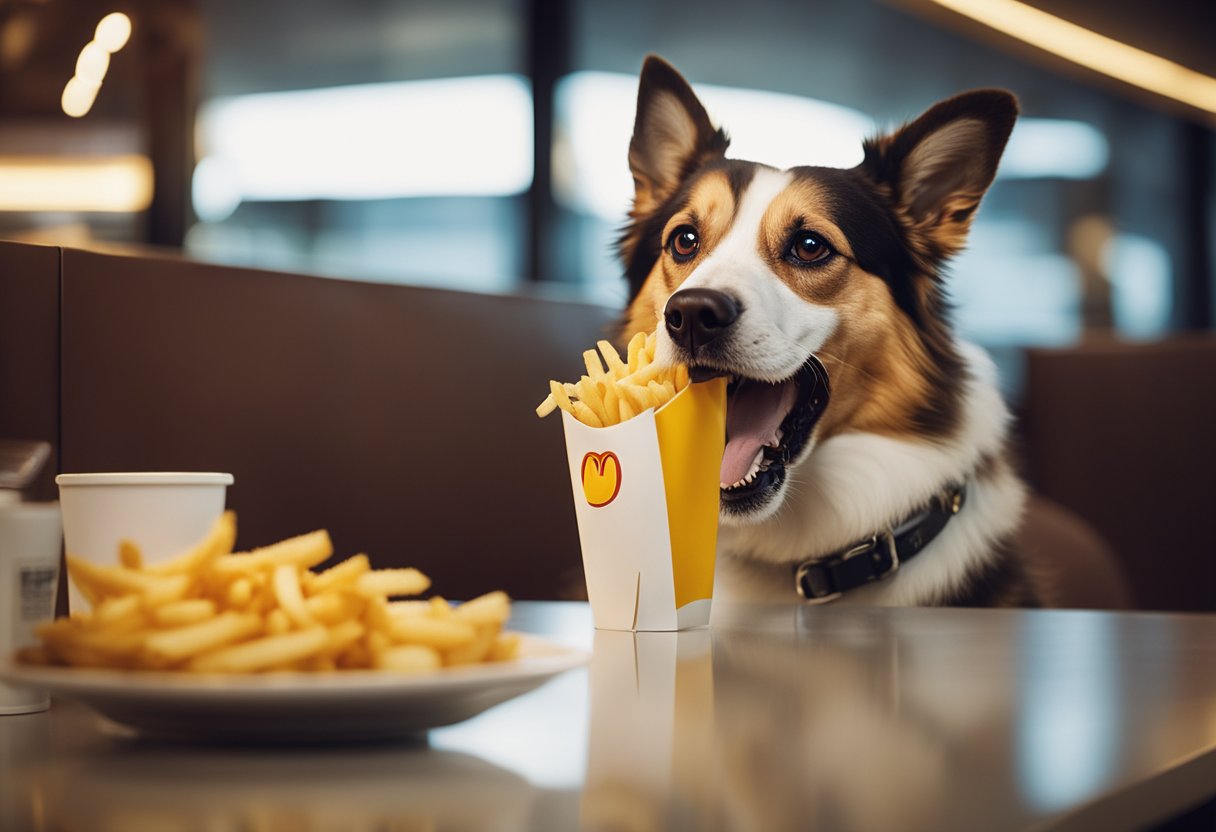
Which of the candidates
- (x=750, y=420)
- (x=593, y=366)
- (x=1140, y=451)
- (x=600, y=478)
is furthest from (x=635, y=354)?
(x=1140, y=451)

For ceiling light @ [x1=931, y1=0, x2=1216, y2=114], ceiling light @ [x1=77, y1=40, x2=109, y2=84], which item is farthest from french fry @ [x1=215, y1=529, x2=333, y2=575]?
ceiling light @ [x1=931, y1=0, x2=1216, y2=114]

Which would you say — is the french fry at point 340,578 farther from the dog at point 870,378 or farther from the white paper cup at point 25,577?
the dog at point 870,378

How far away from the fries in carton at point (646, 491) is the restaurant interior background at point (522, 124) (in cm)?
122

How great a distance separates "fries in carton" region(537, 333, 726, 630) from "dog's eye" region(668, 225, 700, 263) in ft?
1.95

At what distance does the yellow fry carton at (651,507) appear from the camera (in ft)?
3.93

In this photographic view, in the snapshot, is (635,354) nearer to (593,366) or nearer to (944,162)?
(593,366)

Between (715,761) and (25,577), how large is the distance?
0.44m

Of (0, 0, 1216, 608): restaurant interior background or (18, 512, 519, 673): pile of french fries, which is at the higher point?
(0, 0, 1216, 608): restaurant interior background

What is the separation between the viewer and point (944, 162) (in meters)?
1.81

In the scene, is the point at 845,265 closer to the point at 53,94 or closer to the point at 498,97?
the point at 53,94

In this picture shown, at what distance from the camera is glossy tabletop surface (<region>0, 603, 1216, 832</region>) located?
1.73 feet

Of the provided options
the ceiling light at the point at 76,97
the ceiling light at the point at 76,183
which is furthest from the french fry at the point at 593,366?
the ceiling light at the point at 76,183

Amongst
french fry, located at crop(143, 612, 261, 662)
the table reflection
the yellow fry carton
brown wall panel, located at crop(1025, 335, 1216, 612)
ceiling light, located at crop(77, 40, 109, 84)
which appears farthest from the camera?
ceiling light, located at crop(77, 40, 109, 84)

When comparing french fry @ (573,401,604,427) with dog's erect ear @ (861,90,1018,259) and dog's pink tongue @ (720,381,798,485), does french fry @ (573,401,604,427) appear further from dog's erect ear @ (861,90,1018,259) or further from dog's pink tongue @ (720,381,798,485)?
dog's erect ear @ (861,90,1018,259)
